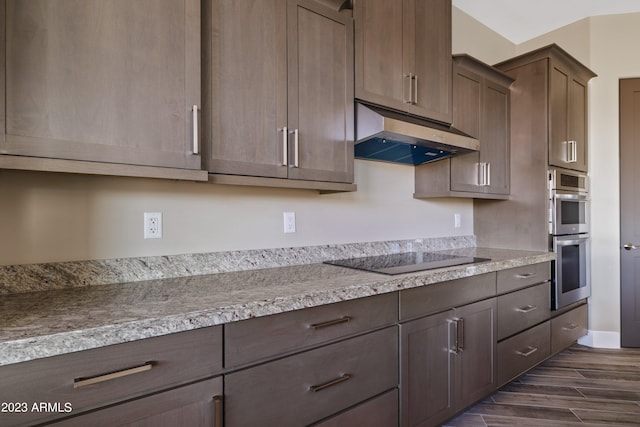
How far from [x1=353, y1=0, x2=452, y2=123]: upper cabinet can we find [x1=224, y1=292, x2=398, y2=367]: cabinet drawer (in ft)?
3.58

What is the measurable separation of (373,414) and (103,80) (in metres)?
1.63

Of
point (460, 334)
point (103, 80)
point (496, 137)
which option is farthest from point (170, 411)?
point (496, 137)

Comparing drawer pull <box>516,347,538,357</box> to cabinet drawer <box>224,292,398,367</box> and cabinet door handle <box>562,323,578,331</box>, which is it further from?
cabinet drawer <box>224,292,398,367</box>

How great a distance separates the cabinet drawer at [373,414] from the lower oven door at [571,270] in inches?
70.4

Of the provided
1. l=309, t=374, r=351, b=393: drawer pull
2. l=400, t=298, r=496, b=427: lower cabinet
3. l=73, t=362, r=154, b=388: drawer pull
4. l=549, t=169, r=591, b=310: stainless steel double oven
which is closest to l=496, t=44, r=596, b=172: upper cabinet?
l=549, t=169, r=591, b=310: stainless steel double oven

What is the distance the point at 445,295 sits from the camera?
5.69 feet

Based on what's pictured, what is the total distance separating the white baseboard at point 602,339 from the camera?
3.01 m

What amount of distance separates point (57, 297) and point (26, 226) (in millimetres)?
320

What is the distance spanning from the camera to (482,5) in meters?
2.89

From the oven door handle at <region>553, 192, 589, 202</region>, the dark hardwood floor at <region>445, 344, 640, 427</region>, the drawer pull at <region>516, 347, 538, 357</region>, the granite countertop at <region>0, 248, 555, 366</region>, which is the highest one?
the oven door handle at <region>553, 192, 589, 202</region>

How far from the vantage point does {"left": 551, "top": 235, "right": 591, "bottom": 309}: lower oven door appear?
2597 mm

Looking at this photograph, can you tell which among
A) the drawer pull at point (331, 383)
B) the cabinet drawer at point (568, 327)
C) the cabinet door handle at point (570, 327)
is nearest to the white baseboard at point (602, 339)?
the cabinet drawer at point (568, 327)

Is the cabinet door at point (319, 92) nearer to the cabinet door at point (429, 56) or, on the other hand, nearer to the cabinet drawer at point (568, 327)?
the cabinet door at point (429, 56)

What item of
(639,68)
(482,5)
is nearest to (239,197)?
(482,5)
